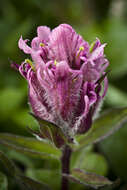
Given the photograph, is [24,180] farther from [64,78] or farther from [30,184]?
[64,78]

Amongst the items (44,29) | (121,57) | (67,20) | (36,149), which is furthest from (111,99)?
(67,20)

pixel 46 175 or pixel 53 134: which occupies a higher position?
pixel 53 134

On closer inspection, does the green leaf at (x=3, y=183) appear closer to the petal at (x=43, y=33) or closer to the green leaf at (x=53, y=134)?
the green leaf at (x=53, y=134)

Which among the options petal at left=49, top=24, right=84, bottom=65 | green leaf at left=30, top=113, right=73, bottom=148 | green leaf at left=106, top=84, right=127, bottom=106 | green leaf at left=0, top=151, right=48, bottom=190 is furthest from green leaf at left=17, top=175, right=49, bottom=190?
green leaf at left=106, top=84, right=127, bottom=106

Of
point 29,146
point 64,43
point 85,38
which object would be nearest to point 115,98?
point 85,38

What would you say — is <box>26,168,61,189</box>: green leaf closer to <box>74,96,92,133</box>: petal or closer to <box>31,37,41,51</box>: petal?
<box>74,96,92,133</box>: petal

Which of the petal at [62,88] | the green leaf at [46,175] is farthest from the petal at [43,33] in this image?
the green leaf at [46,175]
